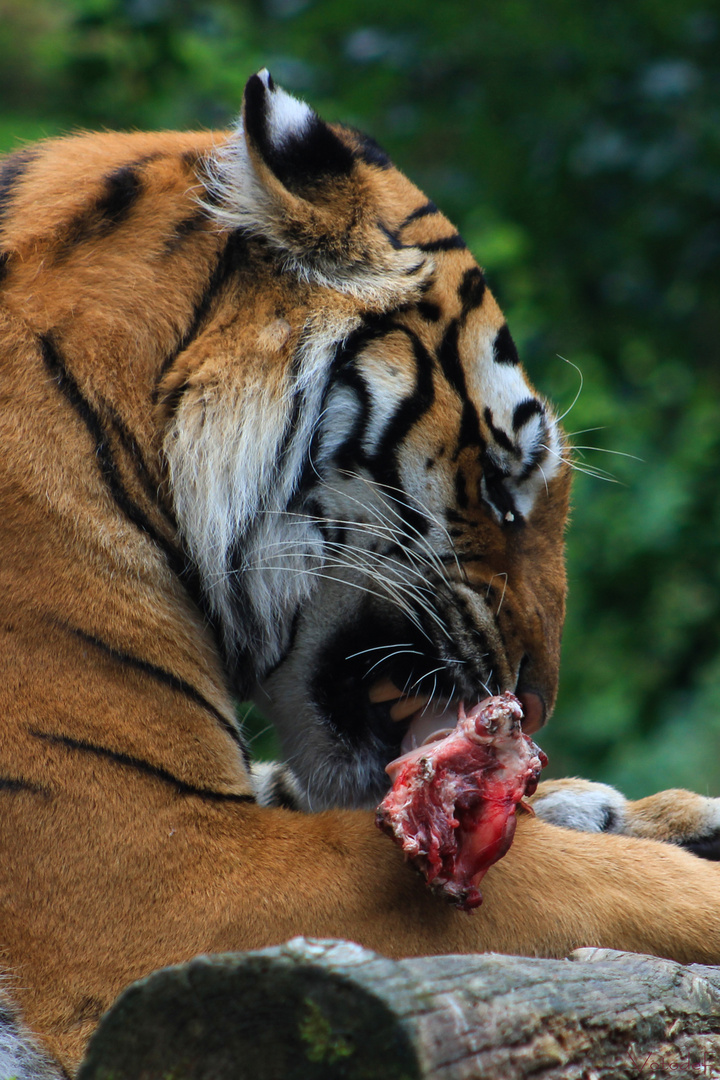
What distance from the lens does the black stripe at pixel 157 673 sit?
1.48 metres

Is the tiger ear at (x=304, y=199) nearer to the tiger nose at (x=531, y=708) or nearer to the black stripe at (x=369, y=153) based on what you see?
the black stripe at (x=369, y=153)

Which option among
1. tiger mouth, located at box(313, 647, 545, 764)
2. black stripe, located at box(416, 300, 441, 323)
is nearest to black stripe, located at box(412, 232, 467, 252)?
black stripe, located at box(416, 300, 441, 323)

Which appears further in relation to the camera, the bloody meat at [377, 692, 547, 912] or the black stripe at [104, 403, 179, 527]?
the black stripe at [104, 403, 179, 527]

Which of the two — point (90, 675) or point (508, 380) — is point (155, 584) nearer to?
point (90, 675)

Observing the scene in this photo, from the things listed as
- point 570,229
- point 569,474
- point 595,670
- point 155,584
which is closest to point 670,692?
point 595,670

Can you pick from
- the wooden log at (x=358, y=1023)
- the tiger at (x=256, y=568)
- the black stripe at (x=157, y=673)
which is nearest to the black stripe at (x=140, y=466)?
the tiger at (x=256, y=568)

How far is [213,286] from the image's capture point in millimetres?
1701

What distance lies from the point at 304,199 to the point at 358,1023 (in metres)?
1.34

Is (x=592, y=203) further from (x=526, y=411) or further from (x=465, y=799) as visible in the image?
(x=465, y=799)

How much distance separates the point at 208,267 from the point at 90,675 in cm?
69

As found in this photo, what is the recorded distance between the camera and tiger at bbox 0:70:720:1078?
1.40 m

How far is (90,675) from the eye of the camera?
4.82ft

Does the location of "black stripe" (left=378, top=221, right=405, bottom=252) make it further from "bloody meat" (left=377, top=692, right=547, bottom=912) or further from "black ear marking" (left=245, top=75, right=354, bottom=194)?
"bloody meat" (left=377, top=692, right=547, bottom=912)

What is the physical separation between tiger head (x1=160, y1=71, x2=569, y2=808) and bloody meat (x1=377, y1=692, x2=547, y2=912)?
0.39 m
